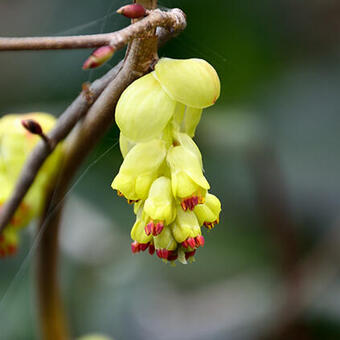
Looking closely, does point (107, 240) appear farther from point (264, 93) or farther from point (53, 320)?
point (53, 320)

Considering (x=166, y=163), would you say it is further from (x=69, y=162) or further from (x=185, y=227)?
(x=69, y=162)

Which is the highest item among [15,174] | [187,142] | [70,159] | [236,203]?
[187,142]

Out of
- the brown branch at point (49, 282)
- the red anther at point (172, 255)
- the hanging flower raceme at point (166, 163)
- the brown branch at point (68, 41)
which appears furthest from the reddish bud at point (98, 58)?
the brown branch at point (49, 282)

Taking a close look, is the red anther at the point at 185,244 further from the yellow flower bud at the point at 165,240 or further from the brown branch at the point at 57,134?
the brown branch at the point at 57,134

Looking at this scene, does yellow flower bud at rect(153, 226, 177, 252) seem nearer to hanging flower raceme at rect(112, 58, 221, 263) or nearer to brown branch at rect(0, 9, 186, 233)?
hanging flower raceme at rect(112, 58, 221, 263)

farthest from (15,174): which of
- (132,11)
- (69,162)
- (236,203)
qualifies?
(236,203)

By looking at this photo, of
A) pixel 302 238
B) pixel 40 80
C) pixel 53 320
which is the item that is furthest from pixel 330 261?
pixel 40 80

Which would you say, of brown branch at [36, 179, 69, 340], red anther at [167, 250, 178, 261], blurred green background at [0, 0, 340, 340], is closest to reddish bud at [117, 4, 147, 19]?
red anther at [167, 250, 178, 261]
